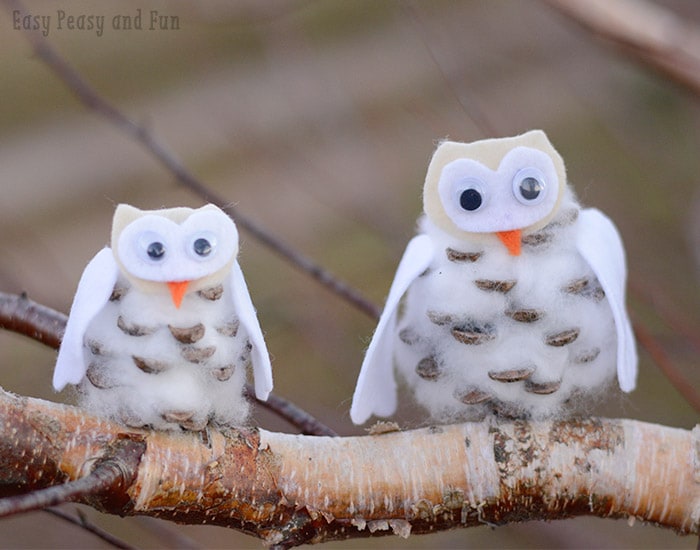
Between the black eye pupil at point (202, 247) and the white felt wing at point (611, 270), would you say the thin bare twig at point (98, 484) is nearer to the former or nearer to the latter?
the black eye pupil at point (202, 247)

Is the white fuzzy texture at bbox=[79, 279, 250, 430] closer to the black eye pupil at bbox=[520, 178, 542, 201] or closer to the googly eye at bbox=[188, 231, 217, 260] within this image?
the googly eye at bbox=[188, 231, 217, 260]

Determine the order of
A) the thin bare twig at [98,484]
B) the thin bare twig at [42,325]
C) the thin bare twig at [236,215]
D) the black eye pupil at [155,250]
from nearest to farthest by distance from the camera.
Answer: the thin bare twig at [98,484] → the black eye pupil at [155,250] → the thin bare twig at [42,325] → the thin bare twig at [236,215]

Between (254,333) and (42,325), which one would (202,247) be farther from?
(42,325)

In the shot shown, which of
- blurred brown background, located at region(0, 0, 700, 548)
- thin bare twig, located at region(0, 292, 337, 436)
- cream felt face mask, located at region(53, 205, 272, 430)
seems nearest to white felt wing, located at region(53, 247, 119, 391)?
cream felt face mask, located at region(53, 205, 272, 430)

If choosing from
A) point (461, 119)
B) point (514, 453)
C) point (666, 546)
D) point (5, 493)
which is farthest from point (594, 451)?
point (461, 119)

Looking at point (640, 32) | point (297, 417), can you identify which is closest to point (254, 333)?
point (297, 417)

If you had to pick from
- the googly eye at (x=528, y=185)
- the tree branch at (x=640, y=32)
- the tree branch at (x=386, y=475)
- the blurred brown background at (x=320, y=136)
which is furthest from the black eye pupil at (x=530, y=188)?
the blurred brown background at (x=320, y=136)
